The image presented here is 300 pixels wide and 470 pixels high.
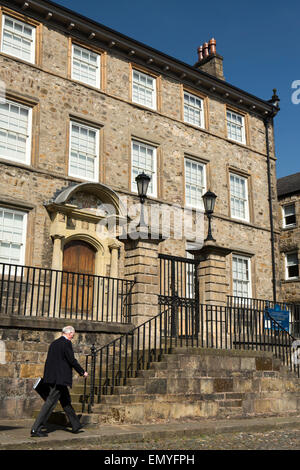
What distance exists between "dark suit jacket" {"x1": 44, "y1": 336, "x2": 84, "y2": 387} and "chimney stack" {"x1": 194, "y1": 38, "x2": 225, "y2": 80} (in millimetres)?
17526

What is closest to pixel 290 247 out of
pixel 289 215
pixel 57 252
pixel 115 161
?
→ pixel 289 215

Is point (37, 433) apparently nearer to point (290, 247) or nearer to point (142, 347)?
point (142, 347)

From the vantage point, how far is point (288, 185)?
29750mm

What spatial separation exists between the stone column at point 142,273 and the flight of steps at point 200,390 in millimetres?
1742

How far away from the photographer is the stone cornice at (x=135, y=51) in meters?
16.5

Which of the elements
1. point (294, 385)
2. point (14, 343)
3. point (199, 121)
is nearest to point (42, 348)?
point (14, 343)

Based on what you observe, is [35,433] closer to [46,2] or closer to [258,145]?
[46,2]

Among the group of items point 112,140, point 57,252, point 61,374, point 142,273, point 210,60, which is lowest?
point 61,374

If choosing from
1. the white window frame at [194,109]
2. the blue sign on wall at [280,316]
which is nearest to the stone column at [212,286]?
the blue sign on wall at [280,316]

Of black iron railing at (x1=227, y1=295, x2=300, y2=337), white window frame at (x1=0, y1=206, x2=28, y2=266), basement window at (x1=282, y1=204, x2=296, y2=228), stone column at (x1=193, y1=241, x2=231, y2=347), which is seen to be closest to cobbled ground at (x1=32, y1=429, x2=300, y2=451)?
stone column at (x1=193, y1=241, x2=231, y2=347)

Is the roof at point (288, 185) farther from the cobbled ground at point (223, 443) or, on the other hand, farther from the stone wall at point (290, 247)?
the cobbled ground at point (223, 443)

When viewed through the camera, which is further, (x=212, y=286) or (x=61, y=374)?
(x=212, y=286)

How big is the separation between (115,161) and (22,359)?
885 centimetres

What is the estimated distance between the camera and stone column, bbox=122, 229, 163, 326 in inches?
479
